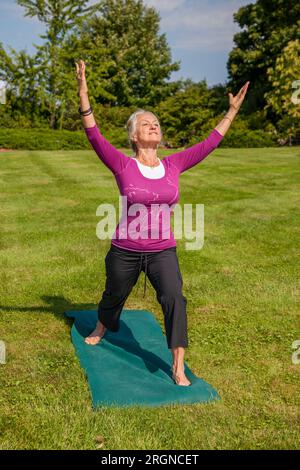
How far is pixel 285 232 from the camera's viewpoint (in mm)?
10531

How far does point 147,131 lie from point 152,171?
0.34m

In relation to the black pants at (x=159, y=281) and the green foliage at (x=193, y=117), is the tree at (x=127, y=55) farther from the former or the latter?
the black pants at (x=159, y=281)

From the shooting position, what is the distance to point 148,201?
451 cm

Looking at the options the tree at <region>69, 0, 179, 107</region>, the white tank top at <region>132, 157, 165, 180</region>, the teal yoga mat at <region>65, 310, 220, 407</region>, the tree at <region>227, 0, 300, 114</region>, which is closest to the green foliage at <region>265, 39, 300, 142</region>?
the tree at <region>227, 0, 300, 114</region>

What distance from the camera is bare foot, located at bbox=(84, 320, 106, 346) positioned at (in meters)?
5.53

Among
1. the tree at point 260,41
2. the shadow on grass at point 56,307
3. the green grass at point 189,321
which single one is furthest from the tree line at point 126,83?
the shadow on grass at point 56,307

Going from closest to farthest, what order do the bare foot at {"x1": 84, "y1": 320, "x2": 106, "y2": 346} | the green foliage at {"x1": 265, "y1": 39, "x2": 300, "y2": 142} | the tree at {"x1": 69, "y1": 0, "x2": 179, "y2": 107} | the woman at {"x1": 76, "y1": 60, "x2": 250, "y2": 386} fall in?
the woman at {"x1": 76, "y1": 60, "x2": 250, "y2": 386}
the bare foot at {"x1": 84, "y1": 320, "x2": 106, "y2": 346}
the green foliage at {"x1": 265, "y1": 39, "x2": 300, "y2": 142}
the tree at {"x1": 69, "y1": 0, "x2": 179, "y2": 107}

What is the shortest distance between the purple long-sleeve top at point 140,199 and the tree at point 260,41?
38.8 meters

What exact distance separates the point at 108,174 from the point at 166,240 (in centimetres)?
1376

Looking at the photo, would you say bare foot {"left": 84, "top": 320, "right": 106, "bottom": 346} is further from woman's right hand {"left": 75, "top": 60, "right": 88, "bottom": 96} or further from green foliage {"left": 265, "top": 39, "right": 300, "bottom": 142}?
green foliage {"left": 265, "top": 39, "right": 300, "bottom": 142}

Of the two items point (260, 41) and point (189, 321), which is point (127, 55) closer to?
point (260, 41)

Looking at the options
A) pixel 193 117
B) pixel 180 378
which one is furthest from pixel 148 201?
pixel 193 117

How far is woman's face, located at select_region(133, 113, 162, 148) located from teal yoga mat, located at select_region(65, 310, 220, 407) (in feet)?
6.59
